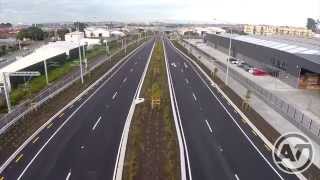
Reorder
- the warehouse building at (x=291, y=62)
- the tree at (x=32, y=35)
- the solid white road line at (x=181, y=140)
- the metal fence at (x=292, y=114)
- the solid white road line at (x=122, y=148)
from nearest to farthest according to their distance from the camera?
the solid white road line at (x=122, y=148)
the solid white road line at (x=181, y=140)
the metal fence at (x=292, y=114)
the warehouse building at (x=291, y=62)
the tree at (x=32, y=35)

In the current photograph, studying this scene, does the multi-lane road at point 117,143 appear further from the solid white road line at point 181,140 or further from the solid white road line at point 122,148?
the solid white road line at point 122,148

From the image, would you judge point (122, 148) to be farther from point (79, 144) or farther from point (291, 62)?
point (291, 62)

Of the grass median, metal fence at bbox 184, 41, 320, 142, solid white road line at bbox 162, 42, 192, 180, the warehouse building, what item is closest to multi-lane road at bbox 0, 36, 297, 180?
solid white road line at bbox 162, 42, 192, 180

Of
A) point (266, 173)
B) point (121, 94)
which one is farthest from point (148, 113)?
point (266, 173)

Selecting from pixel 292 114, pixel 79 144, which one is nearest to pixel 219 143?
pixel 292 114

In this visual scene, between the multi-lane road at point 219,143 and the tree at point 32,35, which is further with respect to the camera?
the tree at point 32,35

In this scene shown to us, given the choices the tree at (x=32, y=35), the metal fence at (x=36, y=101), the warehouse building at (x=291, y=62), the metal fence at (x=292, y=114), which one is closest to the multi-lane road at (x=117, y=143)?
the metal fence at (x=36, y=101)

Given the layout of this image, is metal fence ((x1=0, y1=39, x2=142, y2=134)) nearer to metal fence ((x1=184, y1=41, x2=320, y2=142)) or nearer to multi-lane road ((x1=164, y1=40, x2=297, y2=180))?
multi-lane road ((x1=164, y1=40, x2=297, y2=180))
